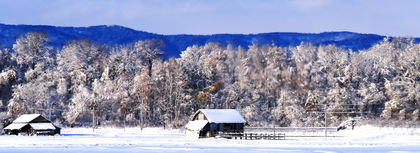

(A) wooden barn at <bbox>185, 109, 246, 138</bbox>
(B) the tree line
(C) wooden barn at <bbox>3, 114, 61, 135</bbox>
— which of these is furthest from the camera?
(B) the tree line

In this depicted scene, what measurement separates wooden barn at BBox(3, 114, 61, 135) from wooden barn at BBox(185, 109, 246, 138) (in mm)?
22388

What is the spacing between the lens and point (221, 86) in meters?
110

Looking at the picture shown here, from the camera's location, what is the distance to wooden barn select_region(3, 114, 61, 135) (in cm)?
8631

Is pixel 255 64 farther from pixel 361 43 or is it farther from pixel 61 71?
pixel 361 43

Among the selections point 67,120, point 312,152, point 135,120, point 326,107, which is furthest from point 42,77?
point 312,152

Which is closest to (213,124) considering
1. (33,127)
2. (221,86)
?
(33,127)

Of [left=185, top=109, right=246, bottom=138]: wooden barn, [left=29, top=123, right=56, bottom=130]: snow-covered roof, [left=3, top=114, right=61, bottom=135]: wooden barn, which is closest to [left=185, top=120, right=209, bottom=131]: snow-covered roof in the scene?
[left=185, top=109, right=246, bottom=138]: wooden barn

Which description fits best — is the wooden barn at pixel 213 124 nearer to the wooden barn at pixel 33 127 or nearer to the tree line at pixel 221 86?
the tree line at pixel 221 86

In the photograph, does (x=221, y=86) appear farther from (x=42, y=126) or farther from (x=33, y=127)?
(x=33, y=127)

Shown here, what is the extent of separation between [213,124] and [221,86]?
103ft

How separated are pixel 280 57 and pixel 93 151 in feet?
Answer: 232

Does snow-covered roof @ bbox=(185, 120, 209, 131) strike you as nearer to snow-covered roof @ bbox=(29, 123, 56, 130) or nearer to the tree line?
the tree line

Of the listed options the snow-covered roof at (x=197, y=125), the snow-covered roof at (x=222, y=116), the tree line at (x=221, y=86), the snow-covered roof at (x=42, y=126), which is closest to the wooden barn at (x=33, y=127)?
the snow-covered roof at (x=42, y=126)

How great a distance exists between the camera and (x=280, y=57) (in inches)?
4397
